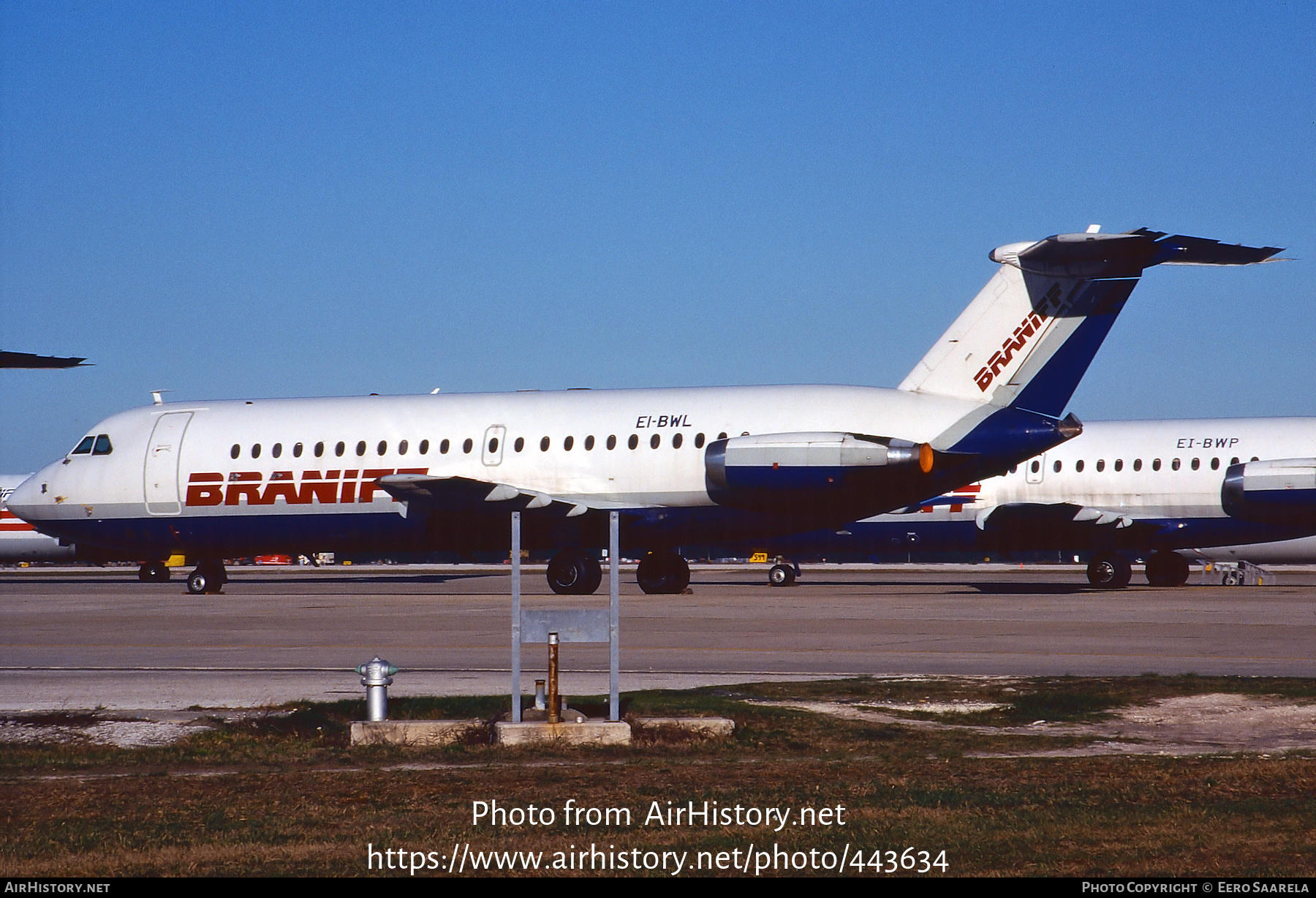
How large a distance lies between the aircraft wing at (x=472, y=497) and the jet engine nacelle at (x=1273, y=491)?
15.5m

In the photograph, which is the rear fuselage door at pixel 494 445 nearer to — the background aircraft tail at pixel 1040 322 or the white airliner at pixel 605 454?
the white airliner at pixel 605 454

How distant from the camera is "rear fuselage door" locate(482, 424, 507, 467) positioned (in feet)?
106

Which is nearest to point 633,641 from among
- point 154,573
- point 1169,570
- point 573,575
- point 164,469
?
point 573,575

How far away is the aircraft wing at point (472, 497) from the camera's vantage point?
3103 centimetres

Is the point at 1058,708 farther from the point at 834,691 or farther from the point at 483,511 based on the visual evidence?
the point at 483,511

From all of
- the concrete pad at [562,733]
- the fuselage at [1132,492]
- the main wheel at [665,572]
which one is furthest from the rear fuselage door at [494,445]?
the concrete pad at [562,733]

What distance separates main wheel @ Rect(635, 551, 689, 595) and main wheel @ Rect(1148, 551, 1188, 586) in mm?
13236

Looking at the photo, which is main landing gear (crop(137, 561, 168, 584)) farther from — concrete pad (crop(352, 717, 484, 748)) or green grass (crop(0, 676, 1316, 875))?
concrete pad (crop(352, 717, 484, 748))

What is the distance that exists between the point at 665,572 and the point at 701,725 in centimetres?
2212

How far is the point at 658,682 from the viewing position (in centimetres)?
1449

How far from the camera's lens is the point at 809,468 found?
29031 millimetres

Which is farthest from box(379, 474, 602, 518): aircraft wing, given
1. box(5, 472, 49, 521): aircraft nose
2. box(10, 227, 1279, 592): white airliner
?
box(5, 472, 49, 521): aircraft nose

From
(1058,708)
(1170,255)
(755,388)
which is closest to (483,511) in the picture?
(755,388)
